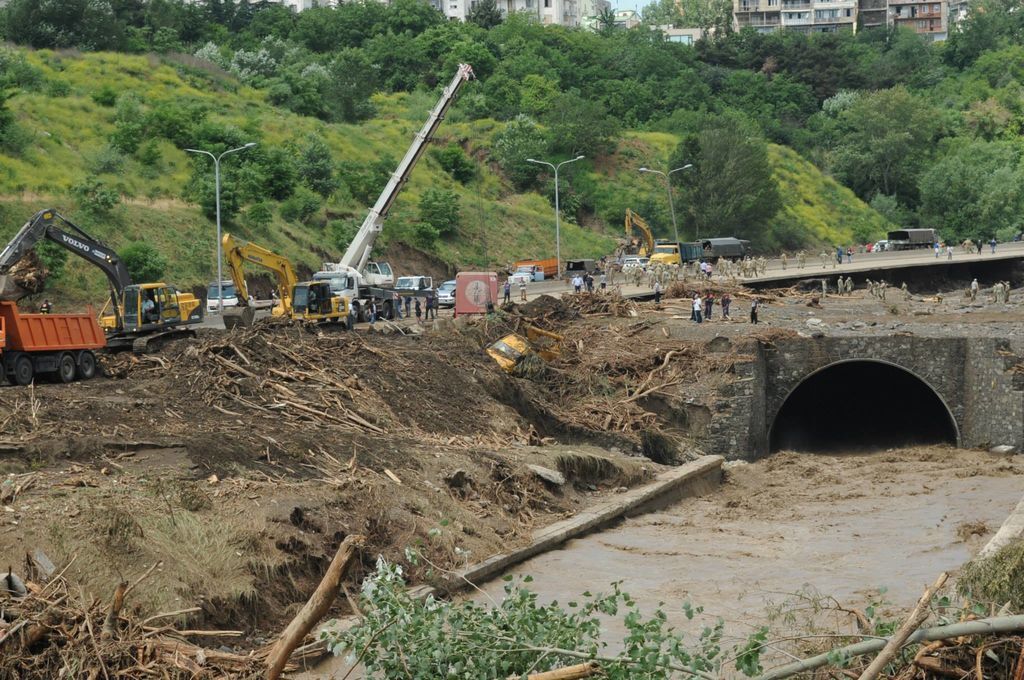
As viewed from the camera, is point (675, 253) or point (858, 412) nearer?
point (858, 412)

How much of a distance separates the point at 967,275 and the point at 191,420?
60299mm

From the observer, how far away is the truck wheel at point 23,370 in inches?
1048

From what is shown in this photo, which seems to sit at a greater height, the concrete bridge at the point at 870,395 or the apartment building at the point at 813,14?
the apartment building at the point at 813,14

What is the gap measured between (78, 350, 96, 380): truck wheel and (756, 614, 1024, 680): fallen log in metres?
20.7

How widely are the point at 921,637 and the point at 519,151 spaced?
250 ft

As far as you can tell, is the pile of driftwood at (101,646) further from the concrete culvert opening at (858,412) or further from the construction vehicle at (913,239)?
the construction vehicle at (913,239)

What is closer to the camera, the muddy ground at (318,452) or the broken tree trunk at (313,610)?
the broken tree trunk at (313,610)

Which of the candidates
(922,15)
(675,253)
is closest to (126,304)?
(675,253)

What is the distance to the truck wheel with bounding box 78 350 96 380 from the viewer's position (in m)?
28.2

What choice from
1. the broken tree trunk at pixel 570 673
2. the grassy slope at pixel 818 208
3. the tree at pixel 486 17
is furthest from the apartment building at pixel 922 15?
the broken tree trunk at pixel 570 673

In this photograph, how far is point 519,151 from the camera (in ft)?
279

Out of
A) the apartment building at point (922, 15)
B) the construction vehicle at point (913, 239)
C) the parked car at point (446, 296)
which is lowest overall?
the construction vehicle at point (913, 239)

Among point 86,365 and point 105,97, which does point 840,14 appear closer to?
point 105,97

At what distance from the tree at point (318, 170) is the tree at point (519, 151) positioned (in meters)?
17.3
